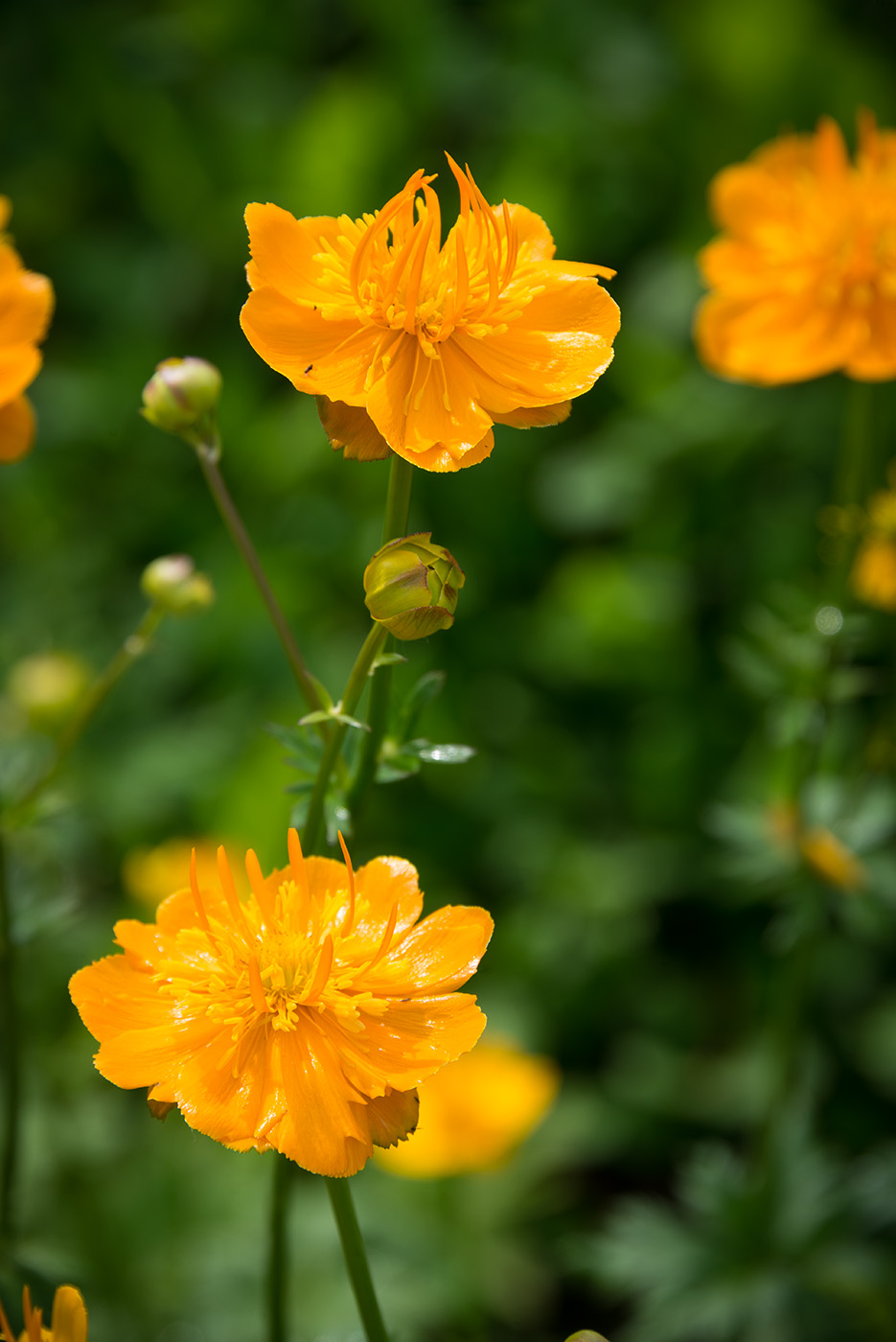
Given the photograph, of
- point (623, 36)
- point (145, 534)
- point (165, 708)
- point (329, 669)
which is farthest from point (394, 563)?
point (623, 36)

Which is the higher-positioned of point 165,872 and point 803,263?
point 803,263

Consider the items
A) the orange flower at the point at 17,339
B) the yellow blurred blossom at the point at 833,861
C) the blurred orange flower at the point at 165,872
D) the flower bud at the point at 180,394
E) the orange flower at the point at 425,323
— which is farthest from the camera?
the blurred orange flower at the point at 165,872

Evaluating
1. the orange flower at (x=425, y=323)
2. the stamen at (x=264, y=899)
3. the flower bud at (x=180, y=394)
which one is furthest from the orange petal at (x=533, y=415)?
the stamen at (x=264, y=899)

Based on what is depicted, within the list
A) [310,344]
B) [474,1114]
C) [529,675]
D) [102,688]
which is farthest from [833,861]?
[529,675]

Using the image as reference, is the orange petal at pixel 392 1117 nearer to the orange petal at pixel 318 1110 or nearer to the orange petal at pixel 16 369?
the orange petal at pixel 318 1110

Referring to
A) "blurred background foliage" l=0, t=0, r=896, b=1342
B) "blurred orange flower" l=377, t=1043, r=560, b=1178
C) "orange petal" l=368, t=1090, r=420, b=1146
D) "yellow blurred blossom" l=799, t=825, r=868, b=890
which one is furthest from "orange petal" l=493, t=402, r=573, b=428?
"blurred orange flower" l=377, t=1043, r=560, b=1178

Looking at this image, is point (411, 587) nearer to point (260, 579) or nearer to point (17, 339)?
point (260, 579)
